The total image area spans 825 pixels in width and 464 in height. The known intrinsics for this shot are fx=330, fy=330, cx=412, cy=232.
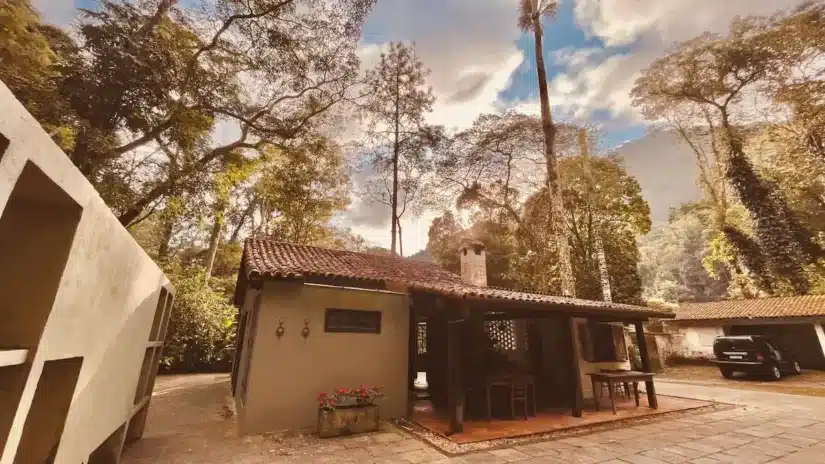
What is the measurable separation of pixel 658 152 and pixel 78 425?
105 metres

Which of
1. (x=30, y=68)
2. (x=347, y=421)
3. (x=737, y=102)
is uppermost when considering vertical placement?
(x=737, y=102)

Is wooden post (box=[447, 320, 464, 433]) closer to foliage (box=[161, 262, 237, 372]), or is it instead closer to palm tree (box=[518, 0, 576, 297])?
palm tree (box=[518, 0, 576, 297])

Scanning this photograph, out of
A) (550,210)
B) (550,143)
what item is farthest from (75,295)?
(550,210)

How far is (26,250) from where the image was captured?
6.25 ft

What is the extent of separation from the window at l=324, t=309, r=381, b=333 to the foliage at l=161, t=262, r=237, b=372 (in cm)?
1147

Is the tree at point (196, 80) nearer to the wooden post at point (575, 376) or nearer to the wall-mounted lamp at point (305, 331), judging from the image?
the wall-mounted lamp at point (305, 331)

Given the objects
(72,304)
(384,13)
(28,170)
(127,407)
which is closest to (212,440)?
(127,407)

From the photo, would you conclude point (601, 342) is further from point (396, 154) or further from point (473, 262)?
point (396, 154)

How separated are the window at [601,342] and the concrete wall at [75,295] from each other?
9609 mm

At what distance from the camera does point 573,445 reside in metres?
5.28

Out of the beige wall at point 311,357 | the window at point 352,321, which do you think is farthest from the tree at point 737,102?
the window at point 352,321

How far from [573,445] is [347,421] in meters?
3.75

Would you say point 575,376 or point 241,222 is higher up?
point 241,222

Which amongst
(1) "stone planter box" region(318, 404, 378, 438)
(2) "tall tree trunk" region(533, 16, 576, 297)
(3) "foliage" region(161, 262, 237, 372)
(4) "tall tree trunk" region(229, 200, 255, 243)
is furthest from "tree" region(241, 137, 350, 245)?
(1) "stone planter box" region(318, 404, 378, 438)
